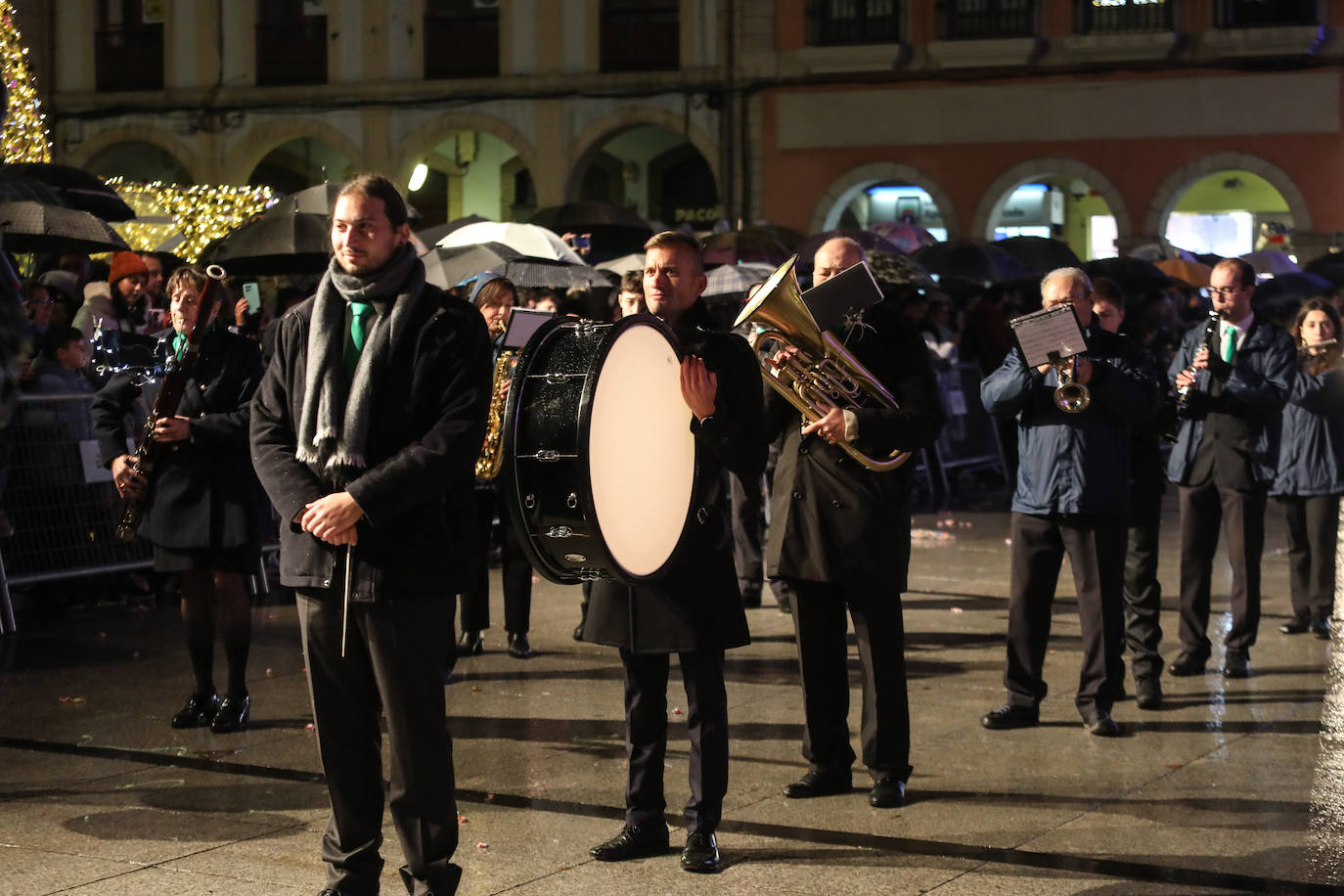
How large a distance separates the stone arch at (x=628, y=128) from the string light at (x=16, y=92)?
16294 mm

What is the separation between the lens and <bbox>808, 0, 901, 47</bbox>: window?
30.1m

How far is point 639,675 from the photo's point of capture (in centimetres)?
603

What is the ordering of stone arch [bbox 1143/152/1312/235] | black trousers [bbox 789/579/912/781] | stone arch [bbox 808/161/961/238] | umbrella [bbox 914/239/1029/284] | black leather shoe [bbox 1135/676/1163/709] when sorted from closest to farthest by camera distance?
black trousers [bbox 789/579/912/781] < black leather shoe [bbox 1135/676/1163/709] < umbrella [bbox 914/239/1029/284] < stone arch [bbox 1143/152/1312/235] < stone arch [bbox 808/161/961/238]

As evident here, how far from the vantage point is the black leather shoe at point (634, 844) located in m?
5.91

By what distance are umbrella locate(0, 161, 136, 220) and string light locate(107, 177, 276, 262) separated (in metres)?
1.83

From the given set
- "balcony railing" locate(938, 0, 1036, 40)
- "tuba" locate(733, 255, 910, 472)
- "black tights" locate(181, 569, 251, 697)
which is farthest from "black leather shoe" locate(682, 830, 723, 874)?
"balcony railing" locate(938, 0, 1036, 40)

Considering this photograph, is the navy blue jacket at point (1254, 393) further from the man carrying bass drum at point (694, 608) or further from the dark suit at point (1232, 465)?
the man carrying bass drum at point (694, 608)

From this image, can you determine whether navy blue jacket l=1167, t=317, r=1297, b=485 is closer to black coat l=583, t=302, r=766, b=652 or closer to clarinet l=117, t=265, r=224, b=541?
black coat l=583, t=302, r=766, b=652

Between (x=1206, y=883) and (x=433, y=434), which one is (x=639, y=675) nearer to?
(x=433, y=434)

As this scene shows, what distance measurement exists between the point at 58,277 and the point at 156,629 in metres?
3.66

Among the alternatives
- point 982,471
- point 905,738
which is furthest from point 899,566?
point 982,471

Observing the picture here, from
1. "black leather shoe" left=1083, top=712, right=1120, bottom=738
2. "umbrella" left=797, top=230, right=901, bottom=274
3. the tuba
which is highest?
"umbrella" left=797, top=230, right=901, bottom=274

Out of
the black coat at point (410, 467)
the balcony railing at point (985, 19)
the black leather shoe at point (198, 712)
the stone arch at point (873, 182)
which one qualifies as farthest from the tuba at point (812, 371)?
the balcony railing at point (985, 19)

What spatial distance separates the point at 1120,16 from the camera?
29250 mm
